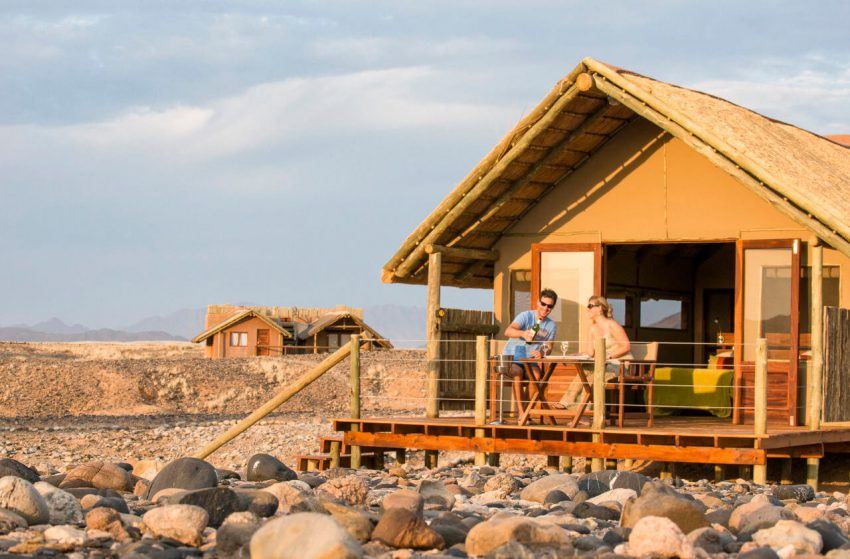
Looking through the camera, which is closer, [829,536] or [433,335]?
[829,536]

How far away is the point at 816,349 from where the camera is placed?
1233 centimetres

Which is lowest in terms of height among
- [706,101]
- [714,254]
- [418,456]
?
[418,456]

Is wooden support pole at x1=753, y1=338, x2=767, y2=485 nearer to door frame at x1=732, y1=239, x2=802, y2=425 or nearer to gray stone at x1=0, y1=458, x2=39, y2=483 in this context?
door frame at x1=732, y1=239, x2=802, y2=425

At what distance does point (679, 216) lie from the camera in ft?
46.3

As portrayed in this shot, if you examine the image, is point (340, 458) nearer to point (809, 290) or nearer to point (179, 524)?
point (809, 290)

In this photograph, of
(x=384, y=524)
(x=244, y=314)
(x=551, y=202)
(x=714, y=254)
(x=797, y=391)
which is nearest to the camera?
(x=384, y=524)

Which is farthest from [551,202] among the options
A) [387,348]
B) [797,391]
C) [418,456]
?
[387,348]

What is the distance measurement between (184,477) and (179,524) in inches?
97.1

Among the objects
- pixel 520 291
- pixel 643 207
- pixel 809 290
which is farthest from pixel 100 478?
pixel 809 290

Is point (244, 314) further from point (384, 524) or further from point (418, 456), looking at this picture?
point (384, 524)

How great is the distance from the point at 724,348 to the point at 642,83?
5144 mm

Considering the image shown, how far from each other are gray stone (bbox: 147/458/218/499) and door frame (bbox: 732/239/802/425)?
612 centimetres

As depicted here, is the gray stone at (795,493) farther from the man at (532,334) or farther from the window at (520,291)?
the window at (520,291)

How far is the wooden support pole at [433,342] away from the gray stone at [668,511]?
19.1ft
